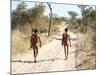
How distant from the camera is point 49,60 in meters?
2.33

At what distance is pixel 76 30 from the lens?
246cm

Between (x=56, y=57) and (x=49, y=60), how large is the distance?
87mm

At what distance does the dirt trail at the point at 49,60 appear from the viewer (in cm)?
221

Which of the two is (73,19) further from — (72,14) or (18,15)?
(18,15)

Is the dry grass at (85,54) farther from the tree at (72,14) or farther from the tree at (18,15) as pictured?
the tree at (18,15)

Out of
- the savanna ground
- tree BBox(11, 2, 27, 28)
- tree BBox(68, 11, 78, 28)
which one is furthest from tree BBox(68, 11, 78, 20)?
tree BBox(11, 2, 27, 28)

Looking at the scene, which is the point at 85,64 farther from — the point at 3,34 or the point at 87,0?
the point at 3,34

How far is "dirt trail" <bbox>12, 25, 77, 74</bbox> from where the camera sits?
2207 millimetres

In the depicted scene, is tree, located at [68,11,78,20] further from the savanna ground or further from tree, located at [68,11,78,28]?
the savanna ground

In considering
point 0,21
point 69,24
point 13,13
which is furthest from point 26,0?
point 69,24

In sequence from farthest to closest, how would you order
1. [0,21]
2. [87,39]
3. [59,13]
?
[87,39] → [59,13] → [0,21]

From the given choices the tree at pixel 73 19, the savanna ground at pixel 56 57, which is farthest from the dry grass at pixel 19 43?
the tree at pixel 73 19

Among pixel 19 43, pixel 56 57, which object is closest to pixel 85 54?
pixel 56 57
